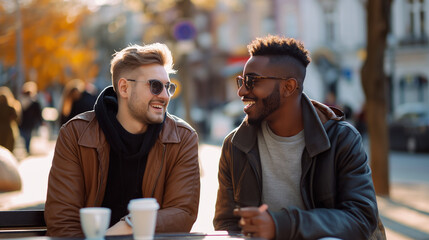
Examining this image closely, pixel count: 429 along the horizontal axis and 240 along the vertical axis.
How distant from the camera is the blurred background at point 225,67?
36.3 ft

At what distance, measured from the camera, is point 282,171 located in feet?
11.8

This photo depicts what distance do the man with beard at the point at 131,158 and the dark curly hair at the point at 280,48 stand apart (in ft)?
1.90

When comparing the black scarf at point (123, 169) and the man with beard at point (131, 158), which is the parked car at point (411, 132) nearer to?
the man with beard at point (131, 158)

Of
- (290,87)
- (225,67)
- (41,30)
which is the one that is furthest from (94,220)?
(225,67)

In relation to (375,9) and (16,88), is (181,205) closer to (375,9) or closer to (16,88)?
(375,9)

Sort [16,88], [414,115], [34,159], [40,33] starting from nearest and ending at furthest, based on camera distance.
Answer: [34,159] < [414,115] < [16,88] < [40,33]

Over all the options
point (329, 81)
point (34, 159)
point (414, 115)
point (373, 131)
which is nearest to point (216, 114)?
point (329, 81)

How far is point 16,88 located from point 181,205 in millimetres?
→ 23601

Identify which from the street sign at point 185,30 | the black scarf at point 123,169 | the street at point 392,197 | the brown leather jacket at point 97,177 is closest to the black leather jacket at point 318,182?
the brown leather jacket at point 97,177

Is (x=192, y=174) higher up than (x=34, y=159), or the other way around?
(x=192, y=174)

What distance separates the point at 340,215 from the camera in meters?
3.25

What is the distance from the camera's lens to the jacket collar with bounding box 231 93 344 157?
345cm

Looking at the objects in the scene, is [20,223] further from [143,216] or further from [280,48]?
[280,48]

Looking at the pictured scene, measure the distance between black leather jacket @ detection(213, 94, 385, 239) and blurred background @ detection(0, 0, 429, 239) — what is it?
369 centimetres
